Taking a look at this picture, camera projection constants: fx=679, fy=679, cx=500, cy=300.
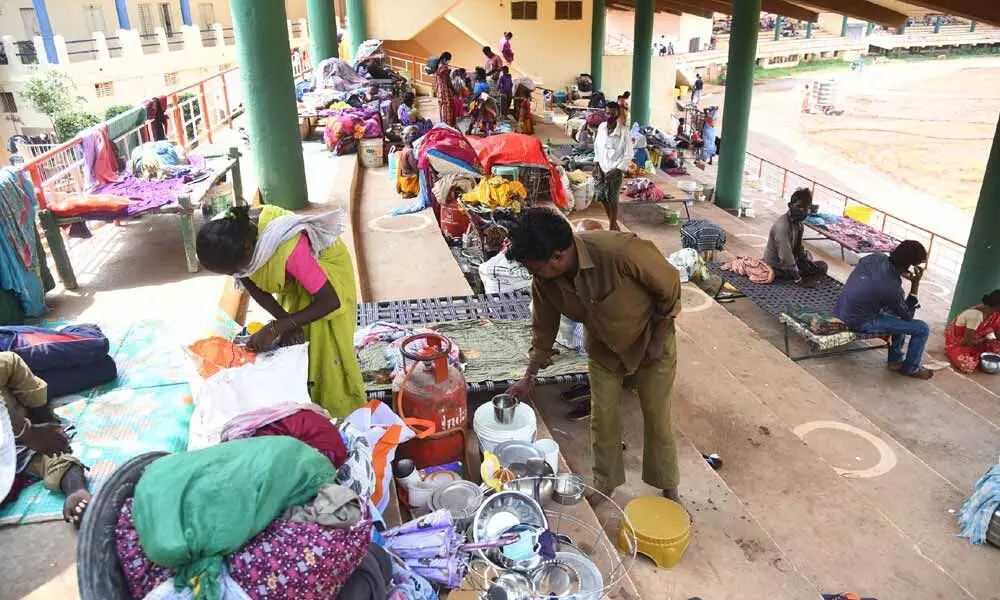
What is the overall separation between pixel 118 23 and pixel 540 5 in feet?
48.9

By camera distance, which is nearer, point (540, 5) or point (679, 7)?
point (679, 7)

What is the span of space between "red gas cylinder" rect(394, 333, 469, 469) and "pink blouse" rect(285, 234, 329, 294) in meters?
0.60

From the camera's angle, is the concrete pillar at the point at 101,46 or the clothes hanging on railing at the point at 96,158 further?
the concrete pillar at the point at 101,46

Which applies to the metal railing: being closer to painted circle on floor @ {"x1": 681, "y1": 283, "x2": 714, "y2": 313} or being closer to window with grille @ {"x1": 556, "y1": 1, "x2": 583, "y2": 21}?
painted circle on floor @ {"x1": 681, "y1": 283, "x2": 714, "y2": 313}

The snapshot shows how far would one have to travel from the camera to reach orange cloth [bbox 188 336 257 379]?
3.33 meters

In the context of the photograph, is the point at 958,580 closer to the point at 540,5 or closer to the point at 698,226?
the point at 698,226

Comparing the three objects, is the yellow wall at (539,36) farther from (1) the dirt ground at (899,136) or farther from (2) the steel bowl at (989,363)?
(2) the steel bowl at (989,363)

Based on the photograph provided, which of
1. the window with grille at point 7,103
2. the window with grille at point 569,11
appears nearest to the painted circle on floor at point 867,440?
the window with grille at point 569,11

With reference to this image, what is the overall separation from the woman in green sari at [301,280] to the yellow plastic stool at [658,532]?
4.91 ft

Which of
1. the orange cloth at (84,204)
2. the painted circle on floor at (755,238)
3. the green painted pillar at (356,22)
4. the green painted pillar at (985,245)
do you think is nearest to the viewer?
the orange cloth at (84,204)

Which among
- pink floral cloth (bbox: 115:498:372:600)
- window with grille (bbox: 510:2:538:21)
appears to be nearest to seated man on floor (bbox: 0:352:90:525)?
pink floral cloth (bbox: 115:498:372:600)

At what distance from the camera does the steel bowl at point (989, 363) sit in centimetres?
679

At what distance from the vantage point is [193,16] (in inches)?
1080

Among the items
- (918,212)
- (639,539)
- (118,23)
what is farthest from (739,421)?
(118,23)
